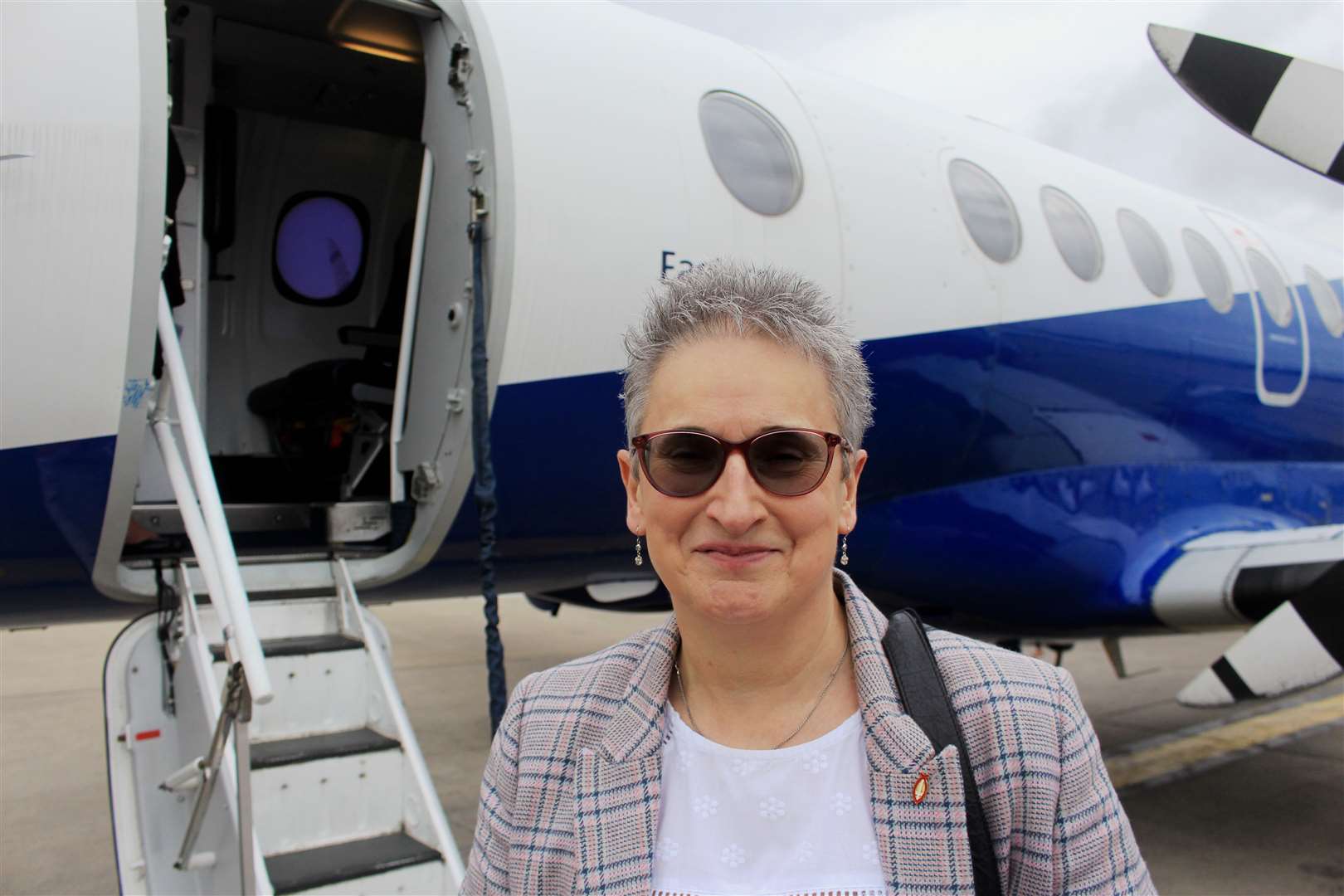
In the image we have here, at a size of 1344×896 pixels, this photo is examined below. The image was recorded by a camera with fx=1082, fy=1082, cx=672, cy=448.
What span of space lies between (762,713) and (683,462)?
0.32 m

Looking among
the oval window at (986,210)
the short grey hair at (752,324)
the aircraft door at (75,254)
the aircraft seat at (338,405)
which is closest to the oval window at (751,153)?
the oval window at (986,210)

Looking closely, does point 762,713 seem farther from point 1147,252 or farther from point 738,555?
point 1147,252

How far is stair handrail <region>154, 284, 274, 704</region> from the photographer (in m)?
2.48

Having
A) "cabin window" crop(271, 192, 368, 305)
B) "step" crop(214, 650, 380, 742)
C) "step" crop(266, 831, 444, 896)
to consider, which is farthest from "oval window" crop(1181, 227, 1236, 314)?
"step" crop(266, 831, 444, 896)

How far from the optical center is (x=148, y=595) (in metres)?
3.23

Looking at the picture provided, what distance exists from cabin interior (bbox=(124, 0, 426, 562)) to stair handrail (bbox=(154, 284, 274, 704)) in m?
0.69

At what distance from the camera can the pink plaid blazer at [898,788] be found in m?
1.15

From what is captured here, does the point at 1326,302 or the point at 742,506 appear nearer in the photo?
the point at 742,506

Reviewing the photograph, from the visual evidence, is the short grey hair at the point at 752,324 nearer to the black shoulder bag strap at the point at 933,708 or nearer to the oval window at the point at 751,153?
the black shoulder bag strap at the point at 933,708

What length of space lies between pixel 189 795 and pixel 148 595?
602 millimetres

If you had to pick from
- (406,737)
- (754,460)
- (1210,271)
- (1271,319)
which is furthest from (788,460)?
(1271,319)

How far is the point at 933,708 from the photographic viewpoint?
1211 mm

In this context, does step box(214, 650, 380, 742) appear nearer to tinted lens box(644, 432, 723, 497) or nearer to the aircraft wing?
tinted lens box(644, 432, 723, 497)

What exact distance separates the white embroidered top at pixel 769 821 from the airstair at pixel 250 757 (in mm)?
1713
